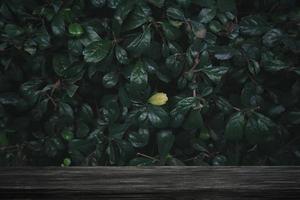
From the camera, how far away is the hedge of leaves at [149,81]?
1.29 meters

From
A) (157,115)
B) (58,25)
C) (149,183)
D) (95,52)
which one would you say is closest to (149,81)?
(157,115)

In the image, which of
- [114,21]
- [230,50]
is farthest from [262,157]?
[114,21]

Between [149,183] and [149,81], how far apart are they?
529mm

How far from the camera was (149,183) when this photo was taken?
0.94 m

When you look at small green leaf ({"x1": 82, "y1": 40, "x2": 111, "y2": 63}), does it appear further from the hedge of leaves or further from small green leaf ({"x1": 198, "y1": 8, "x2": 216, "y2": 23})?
small green leaf ({"x1": 198, "y1": 8, "x2": 216, "y2": 23})

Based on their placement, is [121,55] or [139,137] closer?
[121,55]

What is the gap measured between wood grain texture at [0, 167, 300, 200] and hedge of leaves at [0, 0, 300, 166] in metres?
0.35

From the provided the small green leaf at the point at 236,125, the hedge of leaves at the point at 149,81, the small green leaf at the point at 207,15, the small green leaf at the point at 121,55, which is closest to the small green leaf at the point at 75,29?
the hedge of leaves at the point at 149,81

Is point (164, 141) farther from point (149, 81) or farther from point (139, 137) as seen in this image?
point (149, 81)

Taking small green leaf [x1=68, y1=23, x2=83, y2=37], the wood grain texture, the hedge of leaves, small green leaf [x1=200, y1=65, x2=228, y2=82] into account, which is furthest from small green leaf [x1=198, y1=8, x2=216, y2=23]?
the wood grain texture

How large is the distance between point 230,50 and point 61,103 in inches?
24.0

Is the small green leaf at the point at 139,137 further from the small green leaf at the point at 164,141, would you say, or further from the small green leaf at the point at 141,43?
the small green leaf at the point at 141,43

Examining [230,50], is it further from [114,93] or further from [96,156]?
[96,156]

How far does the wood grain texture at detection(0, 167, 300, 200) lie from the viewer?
90cm
